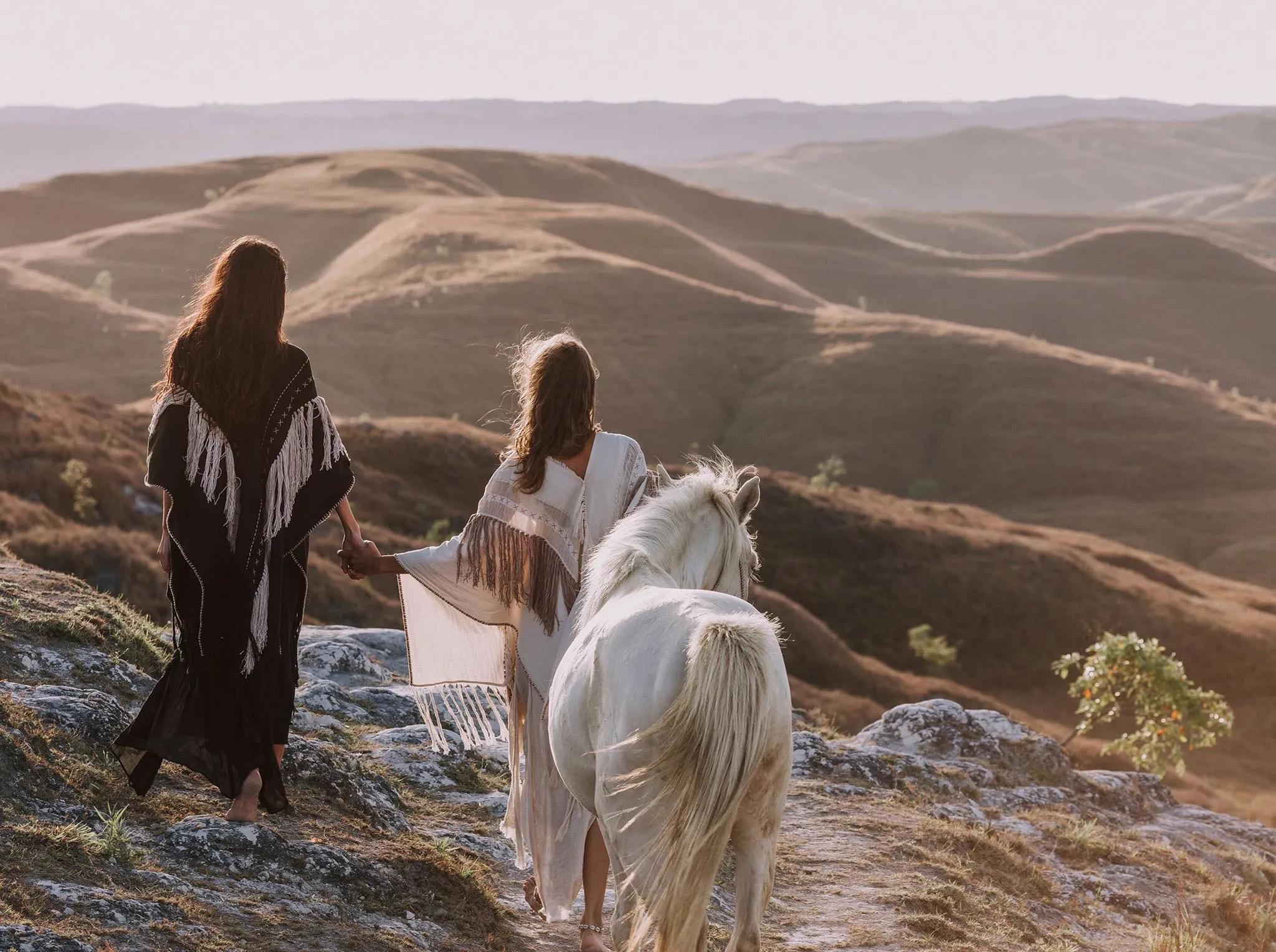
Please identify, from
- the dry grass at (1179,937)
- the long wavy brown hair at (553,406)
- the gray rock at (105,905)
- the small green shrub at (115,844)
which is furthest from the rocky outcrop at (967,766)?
the gray rock at (105,905)

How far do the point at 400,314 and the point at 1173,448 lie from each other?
47459 millimetres

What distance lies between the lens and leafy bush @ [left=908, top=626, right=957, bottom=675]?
28453 millimetres

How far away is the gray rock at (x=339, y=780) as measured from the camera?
6.60 meters

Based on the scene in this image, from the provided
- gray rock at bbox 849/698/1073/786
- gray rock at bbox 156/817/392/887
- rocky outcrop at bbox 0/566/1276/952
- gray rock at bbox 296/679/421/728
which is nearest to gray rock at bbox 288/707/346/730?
rocky outcrop at bbox 0/566/1276/952

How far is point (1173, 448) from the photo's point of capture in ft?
217

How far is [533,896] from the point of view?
6.16m

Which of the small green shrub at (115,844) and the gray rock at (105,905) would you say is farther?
the small green shrub at (115,844)

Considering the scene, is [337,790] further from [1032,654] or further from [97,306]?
[97,306]

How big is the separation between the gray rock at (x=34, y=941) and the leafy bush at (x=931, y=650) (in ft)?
84.7

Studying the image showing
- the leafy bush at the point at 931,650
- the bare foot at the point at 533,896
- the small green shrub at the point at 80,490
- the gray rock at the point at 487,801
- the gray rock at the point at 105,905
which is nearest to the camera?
the gray rock at the point at 105,905

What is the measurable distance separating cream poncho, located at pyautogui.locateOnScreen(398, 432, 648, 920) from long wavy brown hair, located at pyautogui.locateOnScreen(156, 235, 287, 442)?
3.74 feet

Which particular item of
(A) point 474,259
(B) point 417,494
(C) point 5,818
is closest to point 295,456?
(C) point 5,818

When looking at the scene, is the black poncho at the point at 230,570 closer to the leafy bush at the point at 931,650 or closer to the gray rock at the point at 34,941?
the gray rock at the point at 34,941

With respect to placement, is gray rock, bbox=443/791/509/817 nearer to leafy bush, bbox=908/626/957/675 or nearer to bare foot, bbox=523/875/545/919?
bare foot, bbox=523/875/545/919
